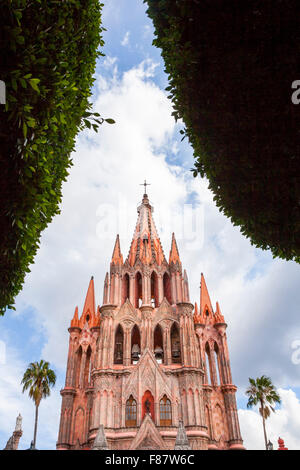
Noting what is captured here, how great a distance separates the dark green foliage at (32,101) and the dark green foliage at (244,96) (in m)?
1.79

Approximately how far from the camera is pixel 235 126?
6.45 metres

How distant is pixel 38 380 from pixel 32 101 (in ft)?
121

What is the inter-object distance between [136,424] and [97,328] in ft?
37.9

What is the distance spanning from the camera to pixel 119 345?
1439 inches

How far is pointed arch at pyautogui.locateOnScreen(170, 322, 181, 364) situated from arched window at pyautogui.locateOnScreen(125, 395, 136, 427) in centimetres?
578

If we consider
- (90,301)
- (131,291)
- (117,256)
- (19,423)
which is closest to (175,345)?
(131,291)

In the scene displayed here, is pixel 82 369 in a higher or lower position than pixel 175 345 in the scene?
lower

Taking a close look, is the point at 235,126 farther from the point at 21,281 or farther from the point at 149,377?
the point at 149,377

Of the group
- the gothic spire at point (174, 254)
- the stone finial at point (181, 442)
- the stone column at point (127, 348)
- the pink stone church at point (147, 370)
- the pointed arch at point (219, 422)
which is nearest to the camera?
the stone finial at point (181, 442)

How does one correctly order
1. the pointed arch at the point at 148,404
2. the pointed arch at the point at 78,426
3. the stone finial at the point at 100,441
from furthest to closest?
the pointed arch at the point at 78,426
the pointed arch at the point at 148,404
the stone finial at the point at 100,441

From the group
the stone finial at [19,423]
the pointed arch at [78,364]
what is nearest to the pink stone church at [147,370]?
the pointed arch at [78,364]

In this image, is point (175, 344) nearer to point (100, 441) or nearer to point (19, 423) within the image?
point (100, 441)

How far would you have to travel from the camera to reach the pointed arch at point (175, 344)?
35156 millimetres

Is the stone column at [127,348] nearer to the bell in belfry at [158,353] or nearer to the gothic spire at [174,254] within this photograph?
the bell in belfry at [158,353]
